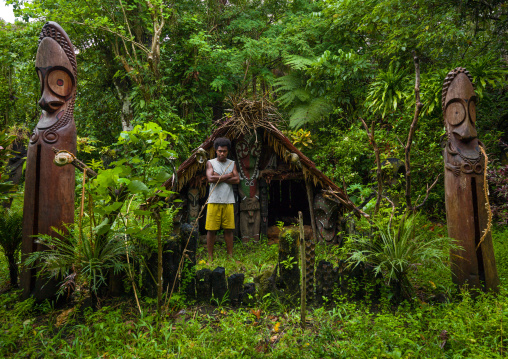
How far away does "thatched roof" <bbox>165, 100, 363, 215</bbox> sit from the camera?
19.1ft

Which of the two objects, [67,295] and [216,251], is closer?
[67,295]

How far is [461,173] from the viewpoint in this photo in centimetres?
357

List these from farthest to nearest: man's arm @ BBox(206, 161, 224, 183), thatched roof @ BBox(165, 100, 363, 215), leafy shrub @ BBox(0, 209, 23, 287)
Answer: thatched roof @ BBox(165, 100, 363, 215) → man's arm @ BBox(206, 161, 224, 183) → leafy shrub @ BBox(0, 209, 23, 287)

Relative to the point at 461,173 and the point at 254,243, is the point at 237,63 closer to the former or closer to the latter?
the point at 254,243

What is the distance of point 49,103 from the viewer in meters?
3.72

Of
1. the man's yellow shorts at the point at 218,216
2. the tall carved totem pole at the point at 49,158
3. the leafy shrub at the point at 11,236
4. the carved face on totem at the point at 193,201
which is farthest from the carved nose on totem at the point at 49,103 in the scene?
the carved face on totem at the point at 193,201

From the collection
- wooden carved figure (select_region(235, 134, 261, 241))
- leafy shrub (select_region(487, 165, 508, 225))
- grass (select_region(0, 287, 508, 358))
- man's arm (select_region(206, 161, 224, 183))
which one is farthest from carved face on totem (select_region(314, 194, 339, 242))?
grass (select_region(0, 287, 508, 358))

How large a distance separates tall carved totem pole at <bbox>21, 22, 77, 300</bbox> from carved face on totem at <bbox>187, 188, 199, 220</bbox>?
9.00 feet

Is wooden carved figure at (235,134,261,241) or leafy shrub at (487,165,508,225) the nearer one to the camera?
leafy shrub at (487,165,508,225)

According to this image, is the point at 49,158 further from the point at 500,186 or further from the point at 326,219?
the point at 500,186

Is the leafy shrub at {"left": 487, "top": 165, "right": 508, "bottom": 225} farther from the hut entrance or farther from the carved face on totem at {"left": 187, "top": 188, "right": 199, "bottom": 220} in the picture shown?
the carved face on totem at {"left": 187, "top": 188, "right": 199, "bottom": 220}

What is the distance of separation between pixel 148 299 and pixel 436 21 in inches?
261

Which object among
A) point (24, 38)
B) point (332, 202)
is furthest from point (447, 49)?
point (24, 38)

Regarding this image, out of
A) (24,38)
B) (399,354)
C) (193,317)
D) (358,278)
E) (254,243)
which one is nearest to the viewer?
(399,354)
